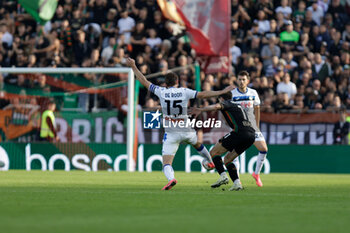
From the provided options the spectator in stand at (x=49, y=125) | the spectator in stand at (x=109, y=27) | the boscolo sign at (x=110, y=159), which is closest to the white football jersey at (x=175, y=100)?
the boscolo sign at (x=110, y=159)

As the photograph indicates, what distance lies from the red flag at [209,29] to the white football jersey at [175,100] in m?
10.4

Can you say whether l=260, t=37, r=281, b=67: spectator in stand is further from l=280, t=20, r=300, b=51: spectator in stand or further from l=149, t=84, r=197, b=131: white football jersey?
l=149, t=84, r=197, b=131: white football jersey

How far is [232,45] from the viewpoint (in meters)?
27.0

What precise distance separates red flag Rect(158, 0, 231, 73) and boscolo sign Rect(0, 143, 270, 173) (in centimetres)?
287

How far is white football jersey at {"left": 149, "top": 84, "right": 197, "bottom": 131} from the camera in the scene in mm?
14242

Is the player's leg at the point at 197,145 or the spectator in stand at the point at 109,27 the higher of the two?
the spectator in stand at the point at 109,27

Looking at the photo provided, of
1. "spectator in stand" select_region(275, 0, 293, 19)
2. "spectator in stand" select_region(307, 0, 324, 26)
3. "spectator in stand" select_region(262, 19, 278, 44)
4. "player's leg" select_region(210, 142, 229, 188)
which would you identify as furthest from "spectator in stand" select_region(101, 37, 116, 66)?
"player's leg" select_region(210, 142, 229, 188)

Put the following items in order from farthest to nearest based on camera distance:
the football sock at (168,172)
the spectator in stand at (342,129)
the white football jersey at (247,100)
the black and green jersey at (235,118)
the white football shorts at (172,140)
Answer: the spectator in stand at (342,129) → the white football jersey at (247,100) → the white football shorts at (172,140) → the black and green jersey at (235,118) → the football sock at (168,172)

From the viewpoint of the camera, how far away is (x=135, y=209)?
10047 mm

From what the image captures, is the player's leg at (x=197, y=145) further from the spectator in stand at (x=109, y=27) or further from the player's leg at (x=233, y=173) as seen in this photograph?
the spectator in stand at (x=109, y=27)

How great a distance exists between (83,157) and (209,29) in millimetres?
5699

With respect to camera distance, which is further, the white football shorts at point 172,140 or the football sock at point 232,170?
the white football shorts at point 172,140

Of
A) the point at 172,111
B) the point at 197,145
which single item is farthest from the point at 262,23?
the point at 172,111

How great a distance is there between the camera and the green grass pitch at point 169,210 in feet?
26.2
